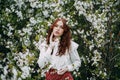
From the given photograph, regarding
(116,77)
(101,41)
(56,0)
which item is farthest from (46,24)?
(116,77)

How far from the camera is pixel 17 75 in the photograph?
4617 mm

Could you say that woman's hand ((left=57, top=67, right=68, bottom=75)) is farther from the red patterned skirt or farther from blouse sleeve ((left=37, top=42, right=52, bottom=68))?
blouse sleeve ((left=37, top=42, right=52, bottom=68))

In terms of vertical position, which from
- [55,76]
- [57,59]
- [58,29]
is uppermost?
[58,29]

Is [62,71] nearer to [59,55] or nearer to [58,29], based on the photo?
[59,55]

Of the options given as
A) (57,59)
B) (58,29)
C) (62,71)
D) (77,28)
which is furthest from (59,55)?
(77,28)

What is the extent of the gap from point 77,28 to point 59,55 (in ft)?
8.12

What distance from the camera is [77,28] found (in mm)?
7199

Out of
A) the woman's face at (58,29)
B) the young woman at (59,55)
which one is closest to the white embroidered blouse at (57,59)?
the young woman at (59,55)

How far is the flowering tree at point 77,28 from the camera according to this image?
668cm

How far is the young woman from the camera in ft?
15.5

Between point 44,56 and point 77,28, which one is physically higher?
point 44,56

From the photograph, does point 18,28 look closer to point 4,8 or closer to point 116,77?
point 4,8

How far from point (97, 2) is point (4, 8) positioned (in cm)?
169

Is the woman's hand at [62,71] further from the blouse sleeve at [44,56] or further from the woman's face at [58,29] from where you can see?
the woman's face at [58,29]
